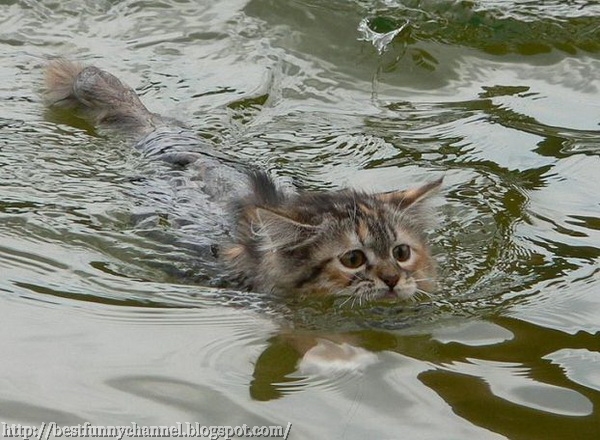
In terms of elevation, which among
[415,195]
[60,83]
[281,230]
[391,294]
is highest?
[415,195]

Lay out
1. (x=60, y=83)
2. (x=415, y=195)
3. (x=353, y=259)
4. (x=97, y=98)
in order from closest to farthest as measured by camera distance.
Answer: (x=353, y=259), (x=415, y=195), (x=97, y=98), (x=60, y=83)

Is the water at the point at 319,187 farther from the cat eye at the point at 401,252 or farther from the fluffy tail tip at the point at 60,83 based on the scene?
the cat eye at the point at 401,252

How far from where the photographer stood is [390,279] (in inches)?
237

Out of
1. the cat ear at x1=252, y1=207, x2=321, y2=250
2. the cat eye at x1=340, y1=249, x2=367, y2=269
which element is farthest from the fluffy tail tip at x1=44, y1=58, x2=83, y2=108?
the cat eye at x1=340, y1=249, x2=367, y2=269

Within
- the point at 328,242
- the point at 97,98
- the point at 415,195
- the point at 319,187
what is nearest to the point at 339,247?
the point at 328,242

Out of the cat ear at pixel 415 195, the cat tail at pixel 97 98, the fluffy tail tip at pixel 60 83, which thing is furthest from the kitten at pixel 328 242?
the fluffy tail tip at pixel 60 83

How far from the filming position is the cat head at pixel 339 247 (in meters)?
6.10

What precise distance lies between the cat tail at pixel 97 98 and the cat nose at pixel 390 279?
2717 mm

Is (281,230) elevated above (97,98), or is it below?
above

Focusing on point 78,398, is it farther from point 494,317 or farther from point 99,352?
point 494,317

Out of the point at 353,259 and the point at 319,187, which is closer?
the point at 353,259

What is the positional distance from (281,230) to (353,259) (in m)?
0.41

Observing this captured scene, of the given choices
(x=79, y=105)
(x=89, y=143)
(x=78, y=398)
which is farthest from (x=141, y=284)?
(x=79, y=105)

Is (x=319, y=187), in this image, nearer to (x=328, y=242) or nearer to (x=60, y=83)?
(x=328, y=242)
